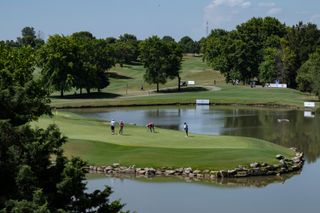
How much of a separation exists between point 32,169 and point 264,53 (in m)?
122

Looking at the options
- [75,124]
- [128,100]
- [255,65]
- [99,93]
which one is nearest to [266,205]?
[75,124]

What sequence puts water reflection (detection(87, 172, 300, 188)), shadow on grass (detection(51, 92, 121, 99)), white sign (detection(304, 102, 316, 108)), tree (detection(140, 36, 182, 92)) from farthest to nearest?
1. tree (detection(140, 36, 182, 92))
2. shadow on grass (detection(51, 92, 121, 99))
3. white sign (detection(304, 102, 316, 108))
4. water reflection (detection(87, 172, 300, 188))

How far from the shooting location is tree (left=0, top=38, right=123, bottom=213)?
13.7 meters

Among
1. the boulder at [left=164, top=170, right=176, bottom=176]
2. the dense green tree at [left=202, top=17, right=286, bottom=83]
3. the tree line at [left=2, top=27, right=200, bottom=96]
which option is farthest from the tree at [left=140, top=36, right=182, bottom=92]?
the boulder at [left=164, top=170, right=176, bottom=176]

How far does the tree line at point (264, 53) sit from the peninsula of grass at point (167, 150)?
6583cm

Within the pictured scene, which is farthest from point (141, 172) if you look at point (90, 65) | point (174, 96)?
point (90, 65)

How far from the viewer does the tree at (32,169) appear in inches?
538

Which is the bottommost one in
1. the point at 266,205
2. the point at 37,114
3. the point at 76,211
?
the point at 266,205

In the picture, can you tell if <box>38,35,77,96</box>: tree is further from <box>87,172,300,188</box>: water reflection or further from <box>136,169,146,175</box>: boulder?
<box>87,172,300,188</box>: water reflection

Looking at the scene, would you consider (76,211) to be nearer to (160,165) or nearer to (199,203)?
(199,203)

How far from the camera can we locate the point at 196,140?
4894cm

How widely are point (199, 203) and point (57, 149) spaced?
59.0 ft

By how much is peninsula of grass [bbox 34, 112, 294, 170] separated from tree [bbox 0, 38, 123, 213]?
25.3 metres

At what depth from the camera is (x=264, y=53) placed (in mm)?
132750
